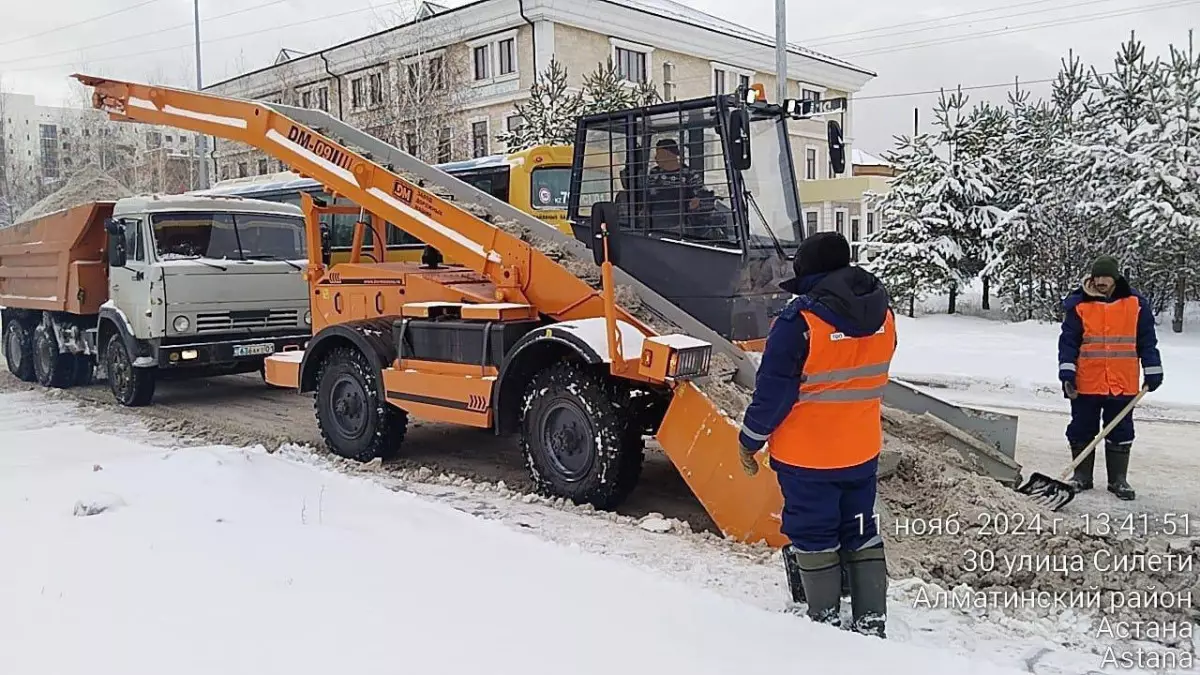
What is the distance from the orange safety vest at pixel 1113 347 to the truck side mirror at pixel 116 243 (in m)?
9.76

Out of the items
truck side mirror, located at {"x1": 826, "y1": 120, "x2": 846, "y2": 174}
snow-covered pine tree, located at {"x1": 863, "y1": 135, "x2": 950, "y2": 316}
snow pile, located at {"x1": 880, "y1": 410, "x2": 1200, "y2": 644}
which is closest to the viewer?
snow pile, located at {"x1": 880, "y1": 410, "x2": 1200, "y2": 644}

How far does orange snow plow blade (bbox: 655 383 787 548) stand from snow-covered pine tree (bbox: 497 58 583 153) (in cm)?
1639

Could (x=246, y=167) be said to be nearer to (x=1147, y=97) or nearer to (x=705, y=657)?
(x=1147, y=97)

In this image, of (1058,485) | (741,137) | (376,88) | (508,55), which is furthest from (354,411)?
(508,55)

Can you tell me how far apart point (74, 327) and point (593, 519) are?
9054mm

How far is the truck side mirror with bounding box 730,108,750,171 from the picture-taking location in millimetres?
5777

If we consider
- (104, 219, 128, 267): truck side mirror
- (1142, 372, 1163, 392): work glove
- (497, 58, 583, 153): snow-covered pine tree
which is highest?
(497, 58, 583, 153): snow-covered pine tree

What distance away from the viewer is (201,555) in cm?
466

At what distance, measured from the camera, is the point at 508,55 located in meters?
31.8

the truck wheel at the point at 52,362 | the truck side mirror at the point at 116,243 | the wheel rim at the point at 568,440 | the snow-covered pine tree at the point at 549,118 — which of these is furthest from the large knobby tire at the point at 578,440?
the snow-covered pine tree at the point at 549,118

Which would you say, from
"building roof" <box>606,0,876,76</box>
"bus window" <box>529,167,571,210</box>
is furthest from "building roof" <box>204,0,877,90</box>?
"bus window" <box>529,167,571,210</box>

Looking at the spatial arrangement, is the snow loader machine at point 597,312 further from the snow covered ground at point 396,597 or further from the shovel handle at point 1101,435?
the snow covered ground at point 396,597

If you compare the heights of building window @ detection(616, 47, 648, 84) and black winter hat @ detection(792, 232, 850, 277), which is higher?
building window @ detection(616, 47, 648, 84)

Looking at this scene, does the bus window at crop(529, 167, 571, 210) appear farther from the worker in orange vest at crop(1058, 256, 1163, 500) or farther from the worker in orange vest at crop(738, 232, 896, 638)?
the worker in orange vest at crop(738, 232, 896, 638)
